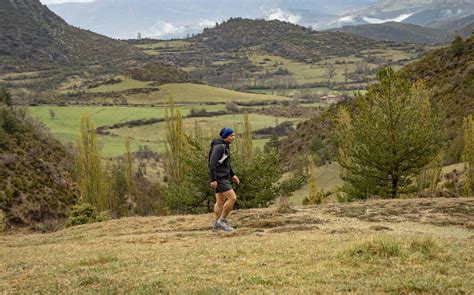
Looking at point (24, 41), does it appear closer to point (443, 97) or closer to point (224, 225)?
point (443, 97)

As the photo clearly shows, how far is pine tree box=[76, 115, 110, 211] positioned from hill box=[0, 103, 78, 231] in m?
3.47

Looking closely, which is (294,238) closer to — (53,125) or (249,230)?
(249,230)

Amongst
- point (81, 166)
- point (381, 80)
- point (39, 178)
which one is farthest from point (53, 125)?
point (381, 80)

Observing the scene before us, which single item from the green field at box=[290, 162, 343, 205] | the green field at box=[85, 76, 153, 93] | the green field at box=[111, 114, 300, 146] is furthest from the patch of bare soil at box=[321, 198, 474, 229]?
the green field at box=[85, 76, 153, 93]

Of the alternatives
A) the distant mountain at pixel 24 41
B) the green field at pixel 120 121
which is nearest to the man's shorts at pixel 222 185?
the green field at pixel 120 121

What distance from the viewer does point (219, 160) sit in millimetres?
13742

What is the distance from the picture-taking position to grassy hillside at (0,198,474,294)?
26.5ft

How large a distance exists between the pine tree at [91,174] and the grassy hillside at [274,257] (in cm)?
2904

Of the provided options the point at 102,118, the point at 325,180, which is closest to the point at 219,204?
the point at 325,180

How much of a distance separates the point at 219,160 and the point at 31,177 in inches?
1613

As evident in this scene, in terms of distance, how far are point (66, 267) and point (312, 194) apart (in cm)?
2910

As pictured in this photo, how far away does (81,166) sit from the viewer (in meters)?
46.4

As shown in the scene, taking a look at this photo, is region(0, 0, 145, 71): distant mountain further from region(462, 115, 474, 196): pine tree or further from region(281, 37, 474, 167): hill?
region(462, 115, 474, 196): pine tree

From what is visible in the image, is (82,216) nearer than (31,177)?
Yes
